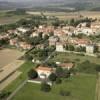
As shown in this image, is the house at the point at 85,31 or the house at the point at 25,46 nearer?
the house at the point at 25,46

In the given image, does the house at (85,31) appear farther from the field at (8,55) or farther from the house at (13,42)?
the field at (8,55)

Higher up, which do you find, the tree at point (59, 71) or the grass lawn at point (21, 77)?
the tree at point (59, 71)

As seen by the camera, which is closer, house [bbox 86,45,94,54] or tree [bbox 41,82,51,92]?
tree [bbox 41,82,51,92]

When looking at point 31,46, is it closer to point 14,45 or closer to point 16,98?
point 14,45

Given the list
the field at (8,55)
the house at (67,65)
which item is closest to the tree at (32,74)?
the house at (67,65)

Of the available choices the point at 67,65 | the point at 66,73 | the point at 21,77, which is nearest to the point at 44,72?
the point at 66,73

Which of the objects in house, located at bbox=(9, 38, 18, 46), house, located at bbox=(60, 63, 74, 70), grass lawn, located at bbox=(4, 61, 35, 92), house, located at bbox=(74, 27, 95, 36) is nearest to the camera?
grass lawn, located at bbox=(4, 61, 35, 92)

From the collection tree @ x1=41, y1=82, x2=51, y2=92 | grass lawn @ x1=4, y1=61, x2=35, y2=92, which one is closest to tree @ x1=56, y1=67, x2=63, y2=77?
tree @ x1=41, y1=82, x2=51, y2=92

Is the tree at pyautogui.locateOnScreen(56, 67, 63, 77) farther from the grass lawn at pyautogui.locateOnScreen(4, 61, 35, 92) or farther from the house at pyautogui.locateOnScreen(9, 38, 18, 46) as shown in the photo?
the house at pyautogui.locateOnScreen(9, 38, 18, 46)
